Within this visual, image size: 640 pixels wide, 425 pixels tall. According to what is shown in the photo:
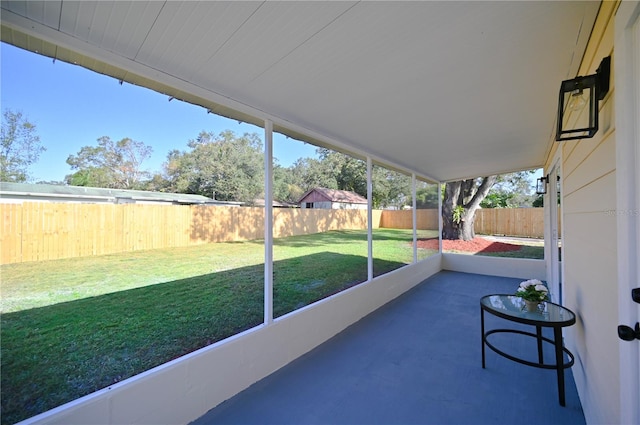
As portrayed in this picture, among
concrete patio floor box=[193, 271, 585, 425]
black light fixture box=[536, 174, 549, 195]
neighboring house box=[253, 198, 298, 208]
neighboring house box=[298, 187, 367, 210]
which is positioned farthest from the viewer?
neighboring house box=[298, 187, 367, 210]

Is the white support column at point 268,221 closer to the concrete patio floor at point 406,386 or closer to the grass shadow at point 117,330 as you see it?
the concrete patio floor at point 406,386

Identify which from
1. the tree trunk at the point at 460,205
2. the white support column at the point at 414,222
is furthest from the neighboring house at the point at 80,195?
the tree trunk at the point at 460,205

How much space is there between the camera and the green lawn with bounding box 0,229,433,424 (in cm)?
220

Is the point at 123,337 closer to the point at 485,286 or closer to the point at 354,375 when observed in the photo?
the point at 354,375

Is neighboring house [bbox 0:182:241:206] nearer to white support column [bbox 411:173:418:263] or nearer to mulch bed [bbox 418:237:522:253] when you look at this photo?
white support column [bbox 411:173:418:263]

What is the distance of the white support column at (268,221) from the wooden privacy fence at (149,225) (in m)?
3.27

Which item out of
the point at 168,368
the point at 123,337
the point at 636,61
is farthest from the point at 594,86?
the point at 123,337

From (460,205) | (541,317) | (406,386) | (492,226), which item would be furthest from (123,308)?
(492,226)

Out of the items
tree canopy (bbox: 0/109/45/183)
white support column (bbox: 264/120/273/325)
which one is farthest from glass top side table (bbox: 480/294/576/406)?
tree canopy (bbox: 0/109/45/183)

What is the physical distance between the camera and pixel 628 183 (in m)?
0.92

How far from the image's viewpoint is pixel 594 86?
1.21 m

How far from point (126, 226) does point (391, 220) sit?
27.4 ft

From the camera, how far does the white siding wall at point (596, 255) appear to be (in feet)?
3.69

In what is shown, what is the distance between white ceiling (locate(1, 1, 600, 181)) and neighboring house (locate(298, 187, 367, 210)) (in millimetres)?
5717
